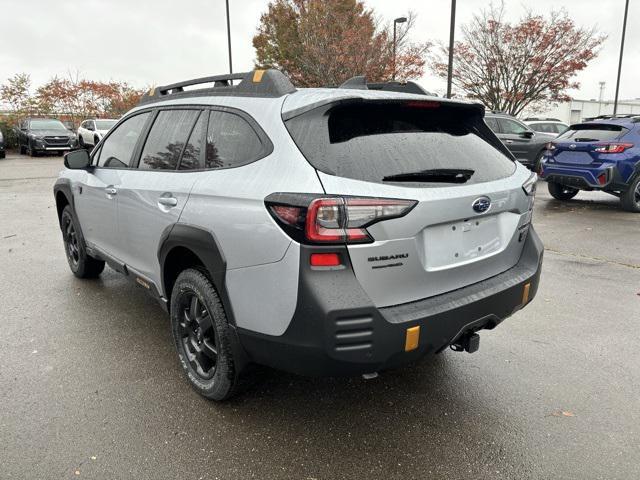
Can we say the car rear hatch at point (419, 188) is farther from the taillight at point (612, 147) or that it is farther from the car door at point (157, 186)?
the taillight at point (612, 147)

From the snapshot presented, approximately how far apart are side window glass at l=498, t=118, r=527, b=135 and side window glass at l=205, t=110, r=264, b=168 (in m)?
13.6

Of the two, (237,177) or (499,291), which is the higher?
(237,177)

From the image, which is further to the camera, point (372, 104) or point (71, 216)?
point (71, 216)

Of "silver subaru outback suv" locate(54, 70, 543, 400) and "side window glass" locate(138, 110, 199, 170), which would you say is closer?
"silver subaru outback suv" locate(54, 70, 543, 400)

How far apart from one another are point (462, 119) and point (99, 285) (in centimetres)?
383

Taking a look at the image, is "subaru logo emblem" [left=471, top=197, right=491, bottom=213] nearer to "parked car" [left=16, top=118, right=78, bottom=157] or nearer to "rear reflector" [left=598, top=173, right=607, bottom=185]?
"rear reflector" [left=598, top=173, right=607, bottom=185]

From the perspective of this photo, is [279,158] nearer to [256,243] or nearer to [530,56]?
[256,243]

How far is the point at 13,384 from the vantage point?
10.1ft

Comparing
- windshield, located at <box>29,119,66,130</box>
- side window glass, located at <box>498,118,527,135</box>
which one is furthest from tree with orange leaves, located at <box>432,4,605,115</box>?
windshield, located at <box>29,119,66,130</box>

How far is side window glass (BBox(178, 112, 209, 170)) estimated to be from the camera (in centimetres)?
295

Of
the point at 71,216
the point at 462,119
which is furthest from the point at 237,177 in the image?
the point at 71,216

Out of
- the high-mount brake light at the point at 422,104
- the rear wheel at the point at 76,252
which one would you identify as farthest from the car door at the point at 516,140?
the high-mount brake light at the point at 422,104

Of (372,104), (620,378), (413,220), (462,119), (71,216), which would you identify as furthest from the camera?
(71,216)

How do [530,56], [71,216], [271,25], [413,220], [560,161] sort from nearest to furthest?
[413,220] → [71,216] → [560,161] → [530,56] → [271,25]
